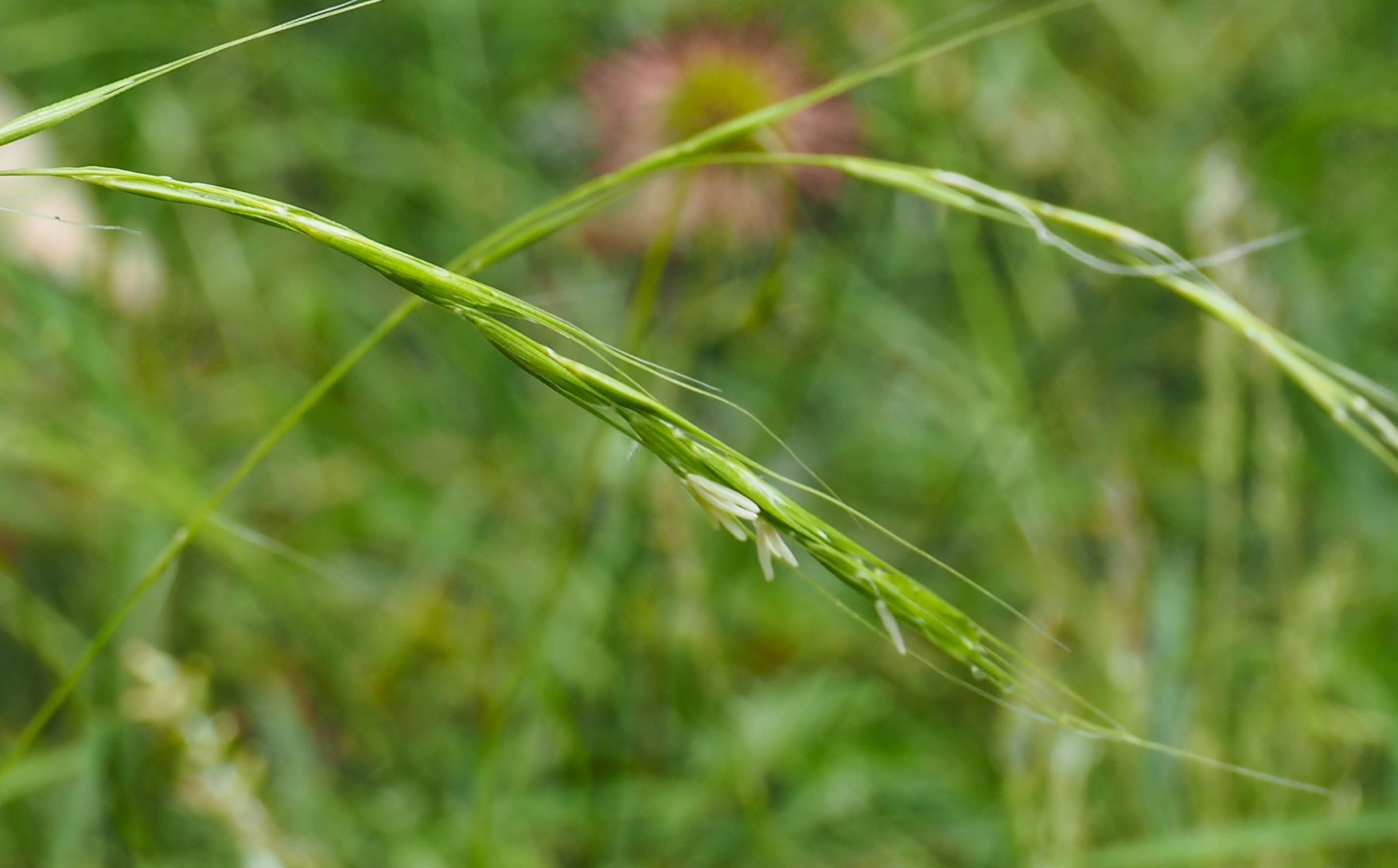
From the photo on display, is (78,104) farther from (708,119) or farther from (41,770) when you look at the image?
(708,119)

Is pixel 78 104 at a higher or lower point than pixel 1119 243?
lower

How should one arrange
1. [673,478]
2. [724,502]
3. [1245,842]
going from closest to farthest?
1. [724,502]
2. [1245,842]
3. [673,478]

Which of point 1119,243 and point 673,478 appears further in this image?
point 673,478

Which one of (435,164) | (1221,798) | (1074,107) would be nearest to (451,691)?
(1221,798)

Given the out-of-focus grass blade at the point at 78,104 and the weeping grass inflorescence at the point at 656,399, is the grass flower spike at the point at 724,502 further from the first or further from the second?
the out-of-focus grass blade at the point at 78,104

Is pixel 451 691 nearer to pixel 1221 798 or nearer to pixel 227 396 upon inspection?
pixel 227 396

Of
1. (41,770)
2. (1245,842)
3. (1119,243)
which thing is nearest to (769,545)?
(1119,243)
